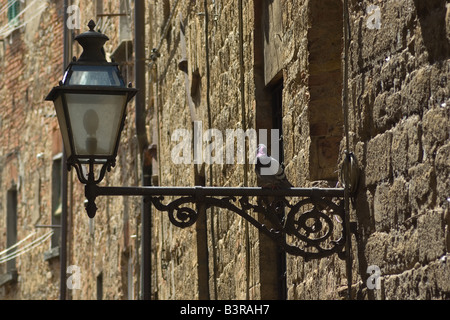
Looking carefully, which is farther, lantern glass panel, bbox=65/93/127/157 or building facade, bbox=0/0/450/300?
lantern glass panel, bbox=65/93/127/157

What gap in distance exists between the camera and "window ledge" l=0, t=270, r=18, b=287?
83.6ft

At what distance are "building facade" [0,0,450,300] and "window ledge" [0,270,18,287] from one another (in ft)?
8.15

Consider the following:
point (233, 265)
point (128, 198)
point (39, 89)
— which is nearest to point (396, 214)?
point (233, 265)

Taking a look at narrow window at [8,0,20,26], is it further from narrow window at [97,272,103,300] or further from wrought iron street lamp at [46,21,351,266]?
wrought iron street lamp at [46,21,351,266]

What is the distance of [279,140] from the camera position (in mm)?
9625

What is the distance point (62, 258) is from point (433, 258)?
15.1 meters

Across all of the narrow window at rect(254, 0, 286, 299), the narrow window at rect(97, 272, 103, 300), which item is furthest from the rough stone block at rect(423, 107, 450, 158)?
the narrow window at rect(97, 272, 103, 300)

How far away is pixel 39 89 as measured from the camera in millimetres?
24438

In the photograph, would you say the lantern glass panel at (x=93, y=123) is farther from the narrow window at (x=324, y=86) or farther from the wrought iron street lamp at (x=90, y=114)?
the narrow window at (x=324, y=86)

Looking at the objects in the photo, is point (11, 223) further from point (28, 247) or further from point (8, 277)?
point (28, 247)

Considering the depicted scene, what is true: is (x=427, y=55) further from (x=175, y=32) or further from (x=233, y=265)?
(x=175, y=32)

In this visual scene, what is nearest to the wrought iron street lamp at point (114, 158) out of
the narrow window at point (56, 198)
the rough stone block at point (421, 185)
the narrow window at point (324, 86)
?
the rough stone block at point (421, 185)

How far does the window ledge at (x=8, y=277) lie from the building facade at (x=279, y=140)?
248 cm

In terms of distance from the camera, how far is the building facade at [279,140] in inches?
250
